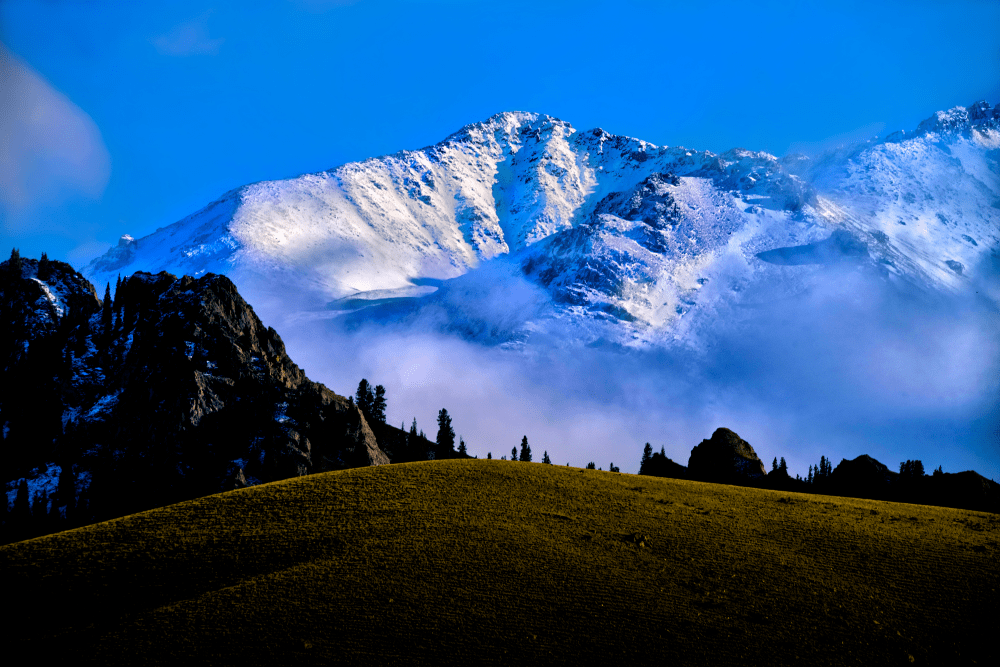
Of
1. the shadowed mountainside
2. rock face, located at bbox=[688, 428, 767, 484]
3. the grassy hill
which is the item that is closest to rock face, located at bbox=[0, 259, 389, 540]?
rock face, located at bbox=[688, 428, 767, 484]

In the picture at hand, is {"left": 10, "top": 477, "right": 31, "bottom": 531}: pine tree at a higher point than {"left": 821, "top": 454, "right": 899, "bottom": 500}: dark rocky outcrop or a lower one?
lower

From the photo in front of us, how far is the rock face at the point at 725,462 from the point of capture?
132250 mm

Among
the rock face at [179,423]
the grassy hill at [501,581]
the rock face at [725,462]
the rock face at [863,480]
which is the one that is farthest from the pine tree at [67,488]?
the rock face at [863,480]

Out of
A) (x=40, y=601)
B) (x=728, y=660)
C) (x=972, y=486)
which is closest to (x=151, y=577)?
(x=40, y=601)

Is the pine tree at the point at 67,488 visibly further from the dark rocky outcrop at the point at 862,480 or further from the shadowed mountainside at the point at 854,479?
the dark rocky outcrop at the point at 862,480

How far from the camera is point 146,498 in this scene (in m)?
165

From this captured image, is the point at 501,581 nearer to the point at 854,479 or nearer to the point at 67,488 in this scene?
the point at 854,479

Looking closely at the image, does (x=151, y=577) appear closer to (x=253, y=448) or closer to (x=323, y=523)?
(x=323, y=523)

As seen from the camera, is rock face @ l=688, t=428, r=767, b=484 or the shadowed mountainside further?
rock face @ l=688, t=428, r=767, b=484

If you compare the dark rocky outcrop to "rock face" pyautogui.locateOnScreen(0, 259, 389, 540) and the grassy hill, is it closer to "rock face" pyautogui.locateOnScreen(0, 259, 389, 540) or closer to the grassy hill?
the grassy hill

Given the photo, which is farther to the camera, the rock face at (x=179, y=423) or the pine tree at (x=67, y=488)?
the rock face at (x=179, y=423)

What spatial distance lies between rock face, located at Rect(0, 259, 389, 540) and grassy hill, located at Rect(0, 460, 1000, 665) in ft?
341

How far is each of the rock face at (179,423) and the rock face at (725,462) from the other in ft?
273

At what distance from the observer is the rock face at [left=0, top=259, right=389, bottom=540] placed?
557 ft
